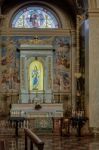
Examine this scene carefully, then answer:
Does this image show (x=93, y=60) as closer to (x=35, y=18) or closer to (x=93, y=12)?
(x=93, y=12)

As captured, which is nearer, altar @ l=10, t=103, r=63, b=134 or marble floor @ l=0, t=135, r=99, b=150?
marble floor @ l=0, t=135, r=99, b=150

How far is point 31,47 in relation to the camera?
2350 cm

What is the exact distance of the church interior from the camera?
21312 millimetres

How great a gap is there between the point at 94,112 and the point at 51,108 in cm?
262

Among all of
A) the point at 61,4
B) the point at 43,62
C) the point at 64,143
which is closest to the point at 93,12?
the point at 43,62

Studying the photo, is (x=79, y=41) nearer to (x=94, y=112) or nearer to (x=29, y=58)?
(x=29, y=58)

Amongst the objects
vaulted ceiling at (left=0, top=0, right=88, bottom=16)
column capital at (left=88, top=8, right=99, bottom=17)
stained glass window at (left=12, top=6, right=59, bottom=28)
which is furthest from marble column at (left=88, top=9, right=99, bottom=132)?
stained glass window at (left=12, top=6, right=59, bottom=28)

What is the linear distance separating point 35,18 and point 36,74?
2.99 metres

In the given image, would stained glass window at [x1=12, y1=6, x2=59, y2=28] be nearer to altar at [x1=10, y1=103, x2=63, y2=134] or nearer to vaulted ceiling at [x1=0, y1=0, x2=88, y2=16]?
vaulted ceiling at [x1=0, y1=0, x2=88, y2=16]

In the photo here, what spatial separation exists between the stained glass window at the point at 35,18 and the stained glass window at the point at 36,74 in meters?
2.18

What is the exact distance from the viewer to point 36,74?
934 inches

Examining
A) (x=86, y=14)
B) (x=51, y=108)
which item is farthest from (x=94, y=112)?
(x=86, y=14)

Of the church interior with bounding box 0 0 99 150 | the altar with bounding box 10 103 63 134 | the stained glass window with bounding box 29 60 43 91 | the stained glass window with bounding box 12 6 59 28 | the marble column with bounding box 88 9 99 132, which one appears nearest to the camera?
the marble column with bounding box 88 9 99 132

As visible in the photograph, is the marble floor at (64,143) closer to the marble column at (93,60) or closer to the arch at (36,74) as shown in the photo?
the marble column at (93,60)
